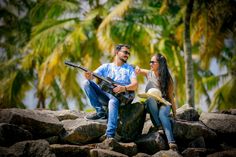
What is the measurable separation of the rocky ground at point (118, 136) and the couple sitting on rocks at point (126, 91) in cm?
21

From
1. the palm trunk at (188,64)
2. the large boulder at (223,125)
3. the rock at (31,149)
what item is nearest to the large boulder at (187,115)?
the large boulder at (223,125)

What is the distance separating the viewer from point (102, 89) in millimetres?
6875

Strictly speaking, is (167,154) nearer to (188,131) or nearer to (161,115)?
(161,115)

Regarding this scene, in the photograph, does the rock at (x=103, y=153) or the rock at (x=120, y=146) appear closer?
the rock at (x=103, y=153)

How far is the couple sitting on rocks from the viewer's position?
6641 mm

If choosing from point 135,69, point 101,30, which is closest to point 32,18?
point 101,30

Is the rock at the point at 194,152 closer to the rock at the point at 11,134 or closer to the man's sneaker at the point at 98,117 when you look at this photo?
the man's sneaker at the point at 98,117

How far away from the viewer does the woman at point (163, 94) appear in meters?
6.68

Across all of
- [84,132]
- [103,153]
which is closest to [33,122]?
[84,132]

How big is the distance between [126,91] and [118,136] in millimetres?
692

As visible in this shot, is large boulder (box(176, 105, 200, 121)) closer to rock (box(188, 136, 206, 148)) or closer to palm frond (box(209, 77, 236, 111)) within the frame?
rock (box(188, 136, 206, 148))

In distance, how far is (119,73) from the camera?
23.0ft

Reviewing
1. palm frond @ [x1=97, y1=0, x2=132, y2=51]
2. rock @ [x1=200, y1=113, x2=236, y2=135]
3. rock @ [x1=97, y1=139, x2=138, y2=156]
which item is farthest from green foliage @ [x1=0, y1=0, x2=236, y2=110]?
rock @ [x1=97, y1=139, x2=138, y2=156]

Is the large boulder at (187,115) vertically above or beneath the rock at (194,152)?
above
